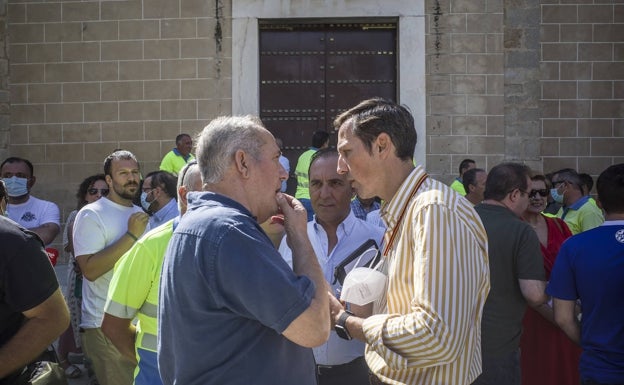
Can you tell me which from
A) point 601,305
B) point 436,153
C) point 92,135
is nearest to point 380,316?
point 601,305

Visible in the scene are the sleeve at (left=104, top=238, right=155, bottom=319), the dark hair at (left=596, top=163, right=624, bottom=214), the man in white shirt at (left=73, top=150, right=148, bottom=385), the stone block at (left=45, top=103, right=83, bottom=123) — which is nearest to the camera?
the sleeve at (left=104, top=238, right=155, bottom=319)

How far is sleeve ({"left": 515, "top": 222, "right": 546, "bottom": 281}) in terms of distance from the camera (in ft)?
14.9

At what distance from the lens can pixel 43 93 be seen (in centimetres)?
1244

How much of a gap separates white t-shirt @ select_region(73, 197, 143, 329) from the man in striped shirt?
2838mm

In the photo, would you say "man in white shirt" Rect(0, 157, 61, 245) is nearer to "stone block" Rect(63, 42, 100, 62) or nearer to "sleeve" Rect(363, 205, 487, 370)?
"stone block" Rect(63, 42, 100, 62)

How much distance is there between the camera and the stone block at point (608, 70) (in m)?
12.3

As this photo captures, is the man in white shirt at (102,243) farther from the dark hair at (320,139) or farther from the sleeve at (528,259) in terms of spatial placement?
the dark hair at (320,139)

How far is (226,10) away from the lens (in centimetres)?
1216

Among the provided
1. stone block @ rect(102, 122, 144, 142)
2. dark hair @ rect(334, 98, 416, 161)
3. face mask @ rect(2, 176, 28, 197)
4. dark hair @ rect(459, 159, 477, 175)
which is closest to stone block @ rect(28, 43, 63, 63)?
stone block @ rect(102, 122, 144, 142)

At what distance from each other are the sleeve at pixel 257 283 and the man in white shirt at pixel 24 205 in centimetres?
534

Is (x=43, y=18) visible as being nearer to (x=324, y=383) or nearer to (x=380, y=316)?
(x=324, y=383)

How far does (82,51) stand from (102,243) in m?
7.69

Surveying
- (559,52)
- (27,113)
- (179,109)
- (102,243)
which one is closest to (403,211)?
(102,243)

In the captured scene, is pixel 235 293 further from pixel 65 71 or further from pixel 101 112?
pixel 65 71
